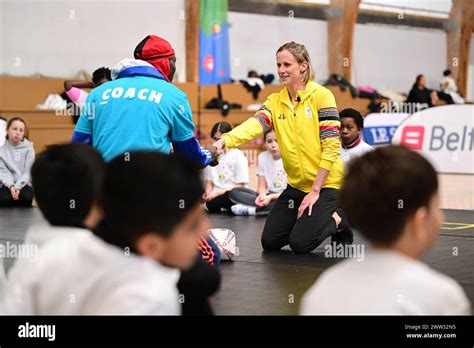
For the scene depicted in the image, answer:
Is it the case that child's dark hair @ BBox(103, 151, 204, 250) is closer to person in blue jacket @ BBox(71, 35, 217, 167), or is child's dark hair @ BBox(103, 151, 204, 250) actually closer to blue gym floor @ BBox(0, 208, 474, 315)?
person in blue jacket @ BBox(71, 35, 217, 167)

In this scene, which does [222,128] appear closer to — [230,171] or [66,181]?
[230,171]

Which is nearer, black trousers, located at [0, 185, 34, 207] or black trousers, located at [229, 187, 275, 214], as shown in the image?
black trousers, located at [229, 187, 275, 214]

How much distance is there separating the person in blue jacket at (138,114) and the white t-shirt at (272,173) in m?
4.87

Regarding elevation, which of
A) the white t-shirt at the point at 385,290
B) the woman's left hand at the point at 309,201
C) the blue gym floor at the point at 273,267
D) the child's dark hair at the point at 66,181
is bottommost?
the blue gym floor at the point at 273,267

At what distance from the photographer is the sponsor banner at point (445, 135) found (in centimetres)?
1277

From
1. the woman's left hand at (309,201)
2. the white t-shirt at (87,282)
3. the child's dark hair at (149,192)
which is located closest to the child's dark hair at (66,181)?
the white t-shirt at (87,282)

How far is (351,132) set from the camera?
7.36 meters

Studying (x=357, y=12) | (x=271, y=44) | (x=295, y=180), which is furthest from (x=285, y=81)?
(x=357, y=12)

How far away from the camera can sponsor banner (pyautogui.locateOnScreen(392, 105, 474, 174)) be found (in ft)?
41.9

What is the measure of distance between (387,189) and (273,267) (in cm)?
407

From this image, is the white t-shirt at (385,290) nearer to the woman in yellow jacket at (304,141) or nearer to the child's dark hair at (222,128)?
the woman in yellow jacket at (304,141)

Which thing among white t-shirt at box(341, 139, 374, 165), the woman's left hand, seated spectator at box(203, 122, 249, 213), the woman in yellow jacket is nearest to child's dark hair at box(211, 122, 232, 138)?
seated spectator at box(203, 122, 249, 213)

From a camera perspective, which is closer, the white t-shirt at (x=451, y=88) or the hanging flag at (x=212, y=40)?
the hanging flag at (x=212, y=40)
